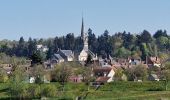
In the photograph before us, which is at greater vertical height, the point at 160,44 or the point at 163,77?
the point at 160,44

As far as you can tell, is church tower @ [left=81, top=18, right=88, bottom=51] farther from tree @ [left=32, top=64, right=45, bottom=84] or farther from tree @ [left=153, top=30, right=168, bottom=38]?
tree @ [left=32, top=64, right=45, bottom=84]

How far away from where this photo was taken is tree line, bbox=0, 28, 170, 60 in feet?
435

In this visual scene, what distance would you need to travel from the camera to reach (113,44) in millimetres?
140500

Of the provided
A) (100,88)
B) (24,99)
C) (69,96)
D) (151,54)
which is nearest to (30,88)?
(24,99)

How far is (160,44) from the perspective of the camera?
141500 millimetres

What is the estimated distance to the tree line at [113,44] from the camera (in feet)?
435

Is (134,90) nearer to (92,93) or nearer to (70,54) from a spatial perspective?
(92,93)

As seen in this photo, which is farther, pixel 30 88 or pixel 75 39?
pixel 75 39

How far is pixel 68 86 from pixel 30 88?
7.64 metres

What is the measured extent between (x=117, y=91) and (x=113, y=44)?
85.4 m

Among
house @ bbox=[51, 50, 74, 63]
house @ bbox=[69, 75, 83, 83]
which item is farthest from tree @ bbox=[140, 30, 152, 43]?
house @ bbox=[69, 75, 83, 83]

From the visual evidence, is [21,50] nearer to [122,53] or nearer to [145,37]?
[122,53]

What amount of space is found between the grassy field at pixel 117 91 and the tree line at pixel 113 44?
222 ft

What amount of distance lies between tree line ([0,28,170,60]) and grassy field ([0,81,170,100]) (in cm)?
6779
